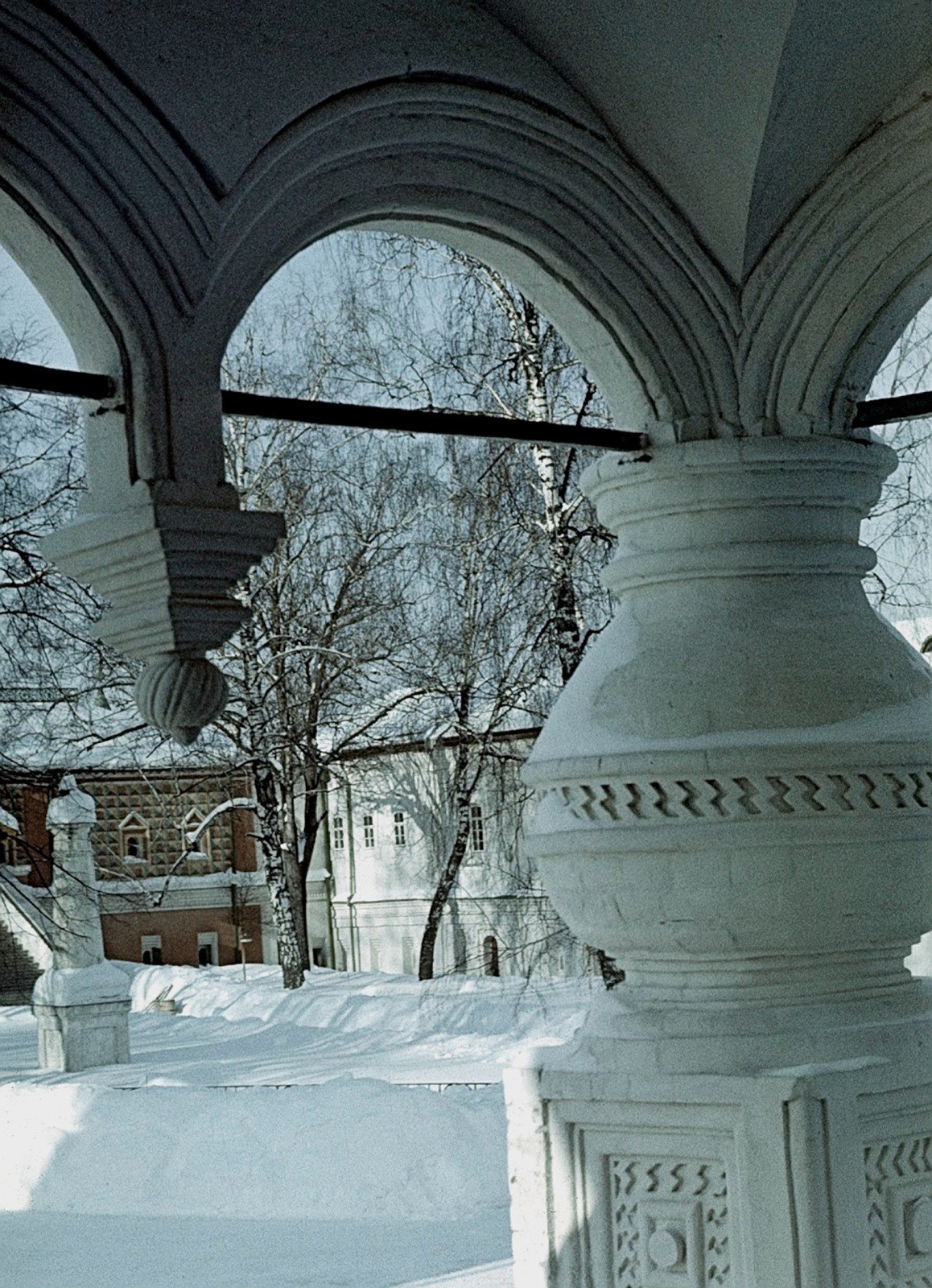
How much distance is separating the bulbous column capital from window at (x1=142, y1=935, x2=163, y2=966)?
22.1m

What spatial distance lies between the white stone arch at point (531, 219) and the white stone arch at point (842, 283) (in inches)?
2.4

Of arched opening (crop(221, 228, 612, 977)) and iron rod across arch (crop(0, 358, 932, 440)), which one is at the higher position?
arched opening (crop(221, 228, 612, 977))

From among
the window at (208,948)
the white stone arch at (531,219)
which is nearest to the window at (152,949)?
the window at (208,948)

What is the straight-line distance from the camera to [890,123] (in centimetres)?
262

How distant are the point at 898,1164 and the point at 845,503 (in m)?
0.94

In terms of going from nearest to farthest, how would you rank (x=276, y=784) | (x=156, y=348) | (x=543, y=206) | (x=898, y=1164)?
(x=156, y=348) → (x=898, y=1164) → (x=543, y=206) → (x=276, y=784)

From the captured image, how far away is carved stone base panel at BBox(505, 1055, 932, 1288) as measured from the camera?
2275 mm

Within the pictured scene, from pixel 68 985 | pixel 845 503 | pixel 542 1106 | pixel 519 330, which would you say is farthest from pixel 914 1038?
pixel 68 985

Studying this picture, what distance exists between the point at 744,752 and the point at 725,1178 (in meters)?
0.57

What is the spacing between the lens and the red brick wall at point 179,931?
23781mm

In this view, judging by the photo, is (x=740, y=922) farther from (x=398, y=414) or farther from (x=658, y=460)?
(x=398, y=414)

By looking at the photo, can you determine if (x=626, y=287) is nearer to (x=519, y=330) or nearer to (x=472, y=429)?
(x=472, y=429)

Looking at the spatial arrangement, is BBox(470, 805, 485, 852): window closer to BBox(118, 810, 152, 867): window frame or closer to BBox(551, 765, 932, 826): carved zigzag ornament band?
BBox(118, 810, 152, 867): window frame

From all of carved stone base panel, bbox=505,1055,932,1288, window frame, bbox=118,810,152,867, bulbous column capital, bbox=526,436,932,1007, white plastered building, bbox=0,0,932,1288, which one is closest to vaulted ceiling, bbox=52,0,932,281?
white plastered building, bbox=0,0,932,1288
